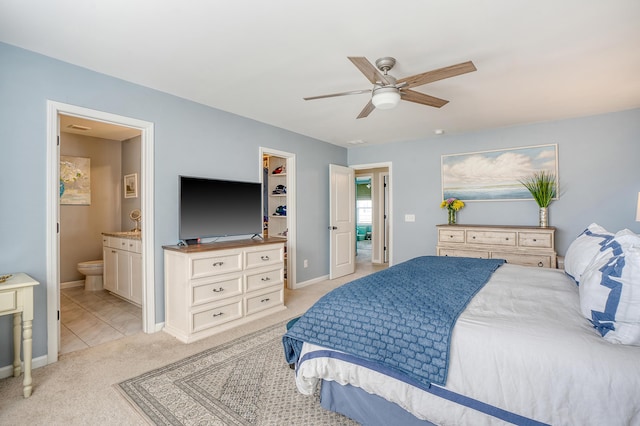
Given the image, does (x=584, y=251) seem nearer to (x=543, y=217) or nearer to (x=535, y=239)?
(x=535, y=239)

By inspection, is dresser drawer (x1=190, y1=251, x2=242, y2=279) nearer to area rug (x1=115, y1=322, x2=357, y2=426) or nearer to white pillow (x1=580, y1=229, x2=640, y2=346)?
area rug (x1=115, y1=322, x2=357, y2=426)

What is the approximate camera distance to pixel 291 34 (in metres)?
2.20

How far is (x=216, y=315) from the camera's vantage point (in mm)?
3189

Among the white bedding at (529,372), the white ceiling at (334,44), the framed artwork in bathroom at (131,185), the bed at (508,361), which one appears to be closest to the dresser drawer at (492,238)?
the white ceiling at (334,44)

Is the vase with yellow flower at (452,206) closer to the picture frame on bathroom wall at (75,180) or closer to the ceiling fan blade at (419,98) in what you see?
the ceiling fan blade at (419,98)

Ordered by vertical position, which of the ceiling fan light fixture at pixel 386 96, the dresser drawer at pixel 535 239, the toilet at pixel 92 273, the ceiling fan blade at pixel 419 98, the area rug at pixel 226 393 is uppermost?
the ceiling fan blade at pixel 419 98

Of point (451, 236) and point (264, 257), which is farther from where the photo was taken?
point (451, 236)

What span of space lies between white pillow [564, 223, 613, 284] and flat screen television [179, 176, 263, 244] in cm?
308

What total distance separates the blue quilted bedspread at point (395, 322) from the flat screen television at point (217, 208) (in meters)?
1.89

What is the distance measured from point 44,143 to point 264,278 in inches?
90.7

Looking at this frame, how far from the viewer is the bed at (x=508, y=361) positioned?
4.06 feet

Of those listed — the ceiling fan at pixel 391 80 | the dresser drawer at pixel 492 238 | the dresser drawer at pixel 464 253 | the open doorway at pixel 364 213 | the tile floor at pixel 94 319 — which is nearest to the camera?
the ceiling fan at pixel 391 80

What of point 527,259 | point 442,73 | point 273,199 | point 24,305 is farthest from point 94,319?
point 527,259

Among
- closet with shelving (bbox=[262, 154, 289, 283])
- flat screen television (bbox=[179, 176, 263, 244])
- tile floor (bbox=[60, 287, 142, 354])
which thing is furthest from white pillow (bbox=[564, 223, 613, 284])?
closet with shelving (bbox=[262, 154, 289, 283])
